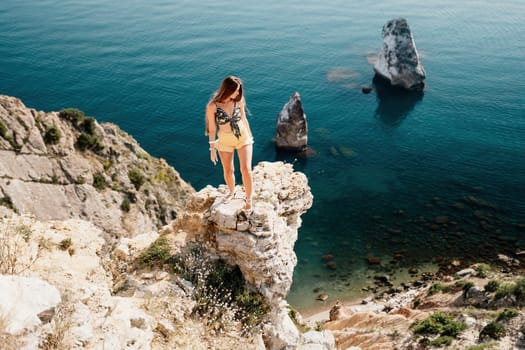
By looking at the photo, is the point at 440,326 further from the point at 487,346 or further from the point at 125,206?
the point at 125,206

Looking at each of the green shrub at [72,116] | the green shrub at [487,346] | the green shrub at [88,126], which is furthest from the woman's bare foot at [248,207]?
the green shrub at [72,116]

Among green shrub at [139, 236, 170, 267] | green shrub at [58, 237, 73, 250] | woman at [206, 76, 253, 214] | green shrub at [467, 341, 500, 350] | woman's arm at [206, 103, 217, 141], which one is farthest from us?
green shrub at [467, 341, 500, 350]

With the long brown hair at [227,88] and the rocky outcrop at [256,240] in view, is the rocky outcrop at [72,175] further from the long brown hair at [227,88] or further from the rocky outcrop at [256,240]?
the long brown hair at [227,88]

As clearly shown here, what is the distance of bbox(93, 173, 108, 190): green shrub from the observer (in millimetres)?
34272

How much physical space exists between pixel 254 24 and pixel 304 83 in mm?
33367

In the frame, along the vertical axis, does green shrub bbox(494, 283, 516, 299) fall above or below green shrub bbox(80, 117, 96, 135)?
below

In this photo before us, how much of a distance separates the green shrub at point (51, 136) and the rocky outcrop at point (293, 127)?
102ft

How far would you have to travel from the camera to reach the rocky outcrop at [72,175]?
99.0ft

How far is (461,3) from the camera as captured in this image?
11775 centimetres

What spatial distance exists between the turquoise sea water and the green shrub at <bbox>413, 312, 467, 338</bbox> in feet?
41.2

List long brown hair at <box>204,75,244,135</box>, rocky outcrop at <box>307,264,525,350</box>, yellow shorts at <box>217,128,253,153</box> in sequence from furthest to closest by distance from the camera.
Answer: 1. rocky outcrop at <box>307,264,525,350</box>
2. yellow shorts at <box>217,128,253,153</box>
3. long brown hair at <box>204,75,244,135</box>

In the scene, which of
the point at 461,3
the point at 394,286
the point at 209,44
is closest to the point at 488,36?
the point at 461,3

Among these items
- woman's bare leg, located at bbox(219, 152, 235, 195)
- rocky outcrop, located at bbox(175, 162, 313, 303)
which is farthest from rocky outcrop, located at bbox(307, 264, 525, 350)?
woman's bare leg, located at bbox(219, 152, 235, 195)

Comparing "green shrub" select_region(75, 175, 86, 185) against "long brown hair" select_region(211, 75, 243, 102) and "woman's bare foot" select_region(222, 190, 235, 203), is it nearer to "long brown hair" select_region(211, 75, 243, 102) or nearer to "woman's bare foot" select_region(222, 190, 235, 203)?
"woman's bare foot" select_region(222, 190, 235, 203)
